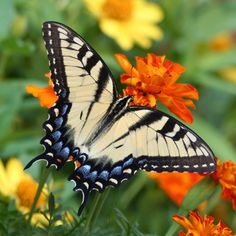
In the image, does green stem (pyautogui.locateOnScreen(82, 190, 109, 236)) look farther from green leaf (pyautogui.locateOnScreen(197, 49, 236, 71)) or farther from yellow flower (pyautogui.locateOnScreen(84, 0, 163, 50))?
green leaf (pyautogui.locateOnScreen(197, 49, 236, 71))

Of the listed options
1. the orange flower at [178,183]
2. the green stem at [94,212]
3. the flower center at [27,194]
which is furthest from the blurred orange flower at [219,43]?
the green stem at [94,212]

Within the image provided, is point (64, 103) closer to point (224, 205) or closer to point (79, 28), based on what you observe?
point (79, 28)

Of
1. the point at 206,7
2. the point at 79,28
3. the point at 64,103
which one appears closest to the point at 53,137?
the point at 64,103

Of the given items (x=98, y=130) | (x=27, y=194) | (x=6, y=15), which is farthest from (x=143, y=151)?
(x=6, y=15)

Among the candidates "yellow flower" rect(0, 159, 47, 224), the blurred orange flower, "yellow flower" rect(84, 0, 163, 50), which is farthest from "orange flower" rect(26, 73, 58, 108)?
the blurred orange flower

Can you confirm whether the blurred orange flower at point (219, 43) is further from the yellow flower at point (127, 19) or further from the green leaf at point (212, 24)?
the yellow flower at point (127, 19)

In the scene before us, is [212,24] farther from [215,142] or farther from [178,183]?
[178,183]
